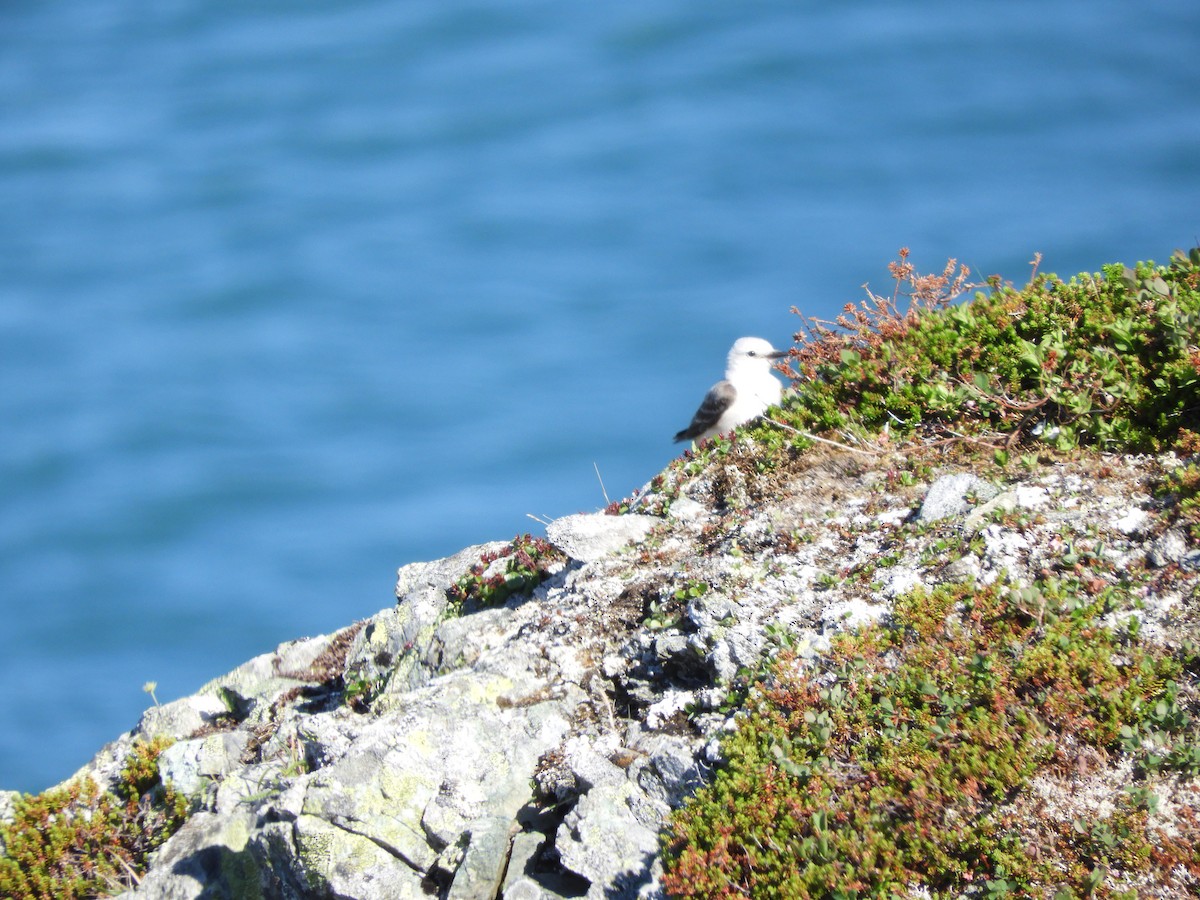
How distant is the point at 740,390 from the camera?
12.5 metres

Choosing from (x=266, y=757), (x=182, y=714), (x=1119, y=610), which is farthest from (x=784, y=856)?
(x=182, y=714)

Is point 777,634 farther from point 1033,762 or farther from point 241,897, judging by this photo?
point 241,897

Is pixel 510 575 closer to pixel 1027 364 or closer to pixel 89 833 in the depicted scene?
pixel 89 833

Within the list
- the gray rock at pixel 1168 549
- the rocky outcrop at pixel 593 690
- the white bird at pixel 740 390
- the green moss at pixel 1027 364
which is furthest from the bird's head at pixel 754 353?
the gray rock at pixel 1168 549

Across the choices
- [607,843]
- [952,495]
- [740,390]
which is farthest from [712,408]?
[607,843]

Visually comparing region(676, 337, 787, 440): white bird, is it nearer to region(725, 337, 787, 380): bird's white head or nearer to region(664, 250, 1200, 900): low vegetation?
region(725, 337, 787, 380): bird's white head

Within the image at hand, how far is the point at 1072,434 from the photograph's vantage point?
7.19 metres

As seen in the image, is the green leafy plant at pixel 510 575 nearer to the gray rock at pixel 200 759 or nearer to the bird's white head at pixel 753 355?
the gray rock at pixel 200 759

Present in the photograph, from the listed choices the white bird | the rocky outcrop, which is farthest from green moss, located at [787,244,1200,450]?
the white bird

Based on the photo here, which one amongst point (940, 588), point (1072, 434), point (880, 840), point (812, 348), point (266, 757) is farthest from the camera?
point (812, 348)

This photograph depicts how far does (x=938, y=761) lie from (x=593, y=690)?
251 centimetres

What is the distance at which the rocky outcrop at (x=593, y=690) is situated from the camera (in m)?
5.91

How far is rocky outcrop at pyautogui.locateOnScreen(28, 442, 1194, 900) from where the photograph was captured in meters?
5.91

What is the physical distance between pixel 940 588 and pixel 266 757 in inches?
202
